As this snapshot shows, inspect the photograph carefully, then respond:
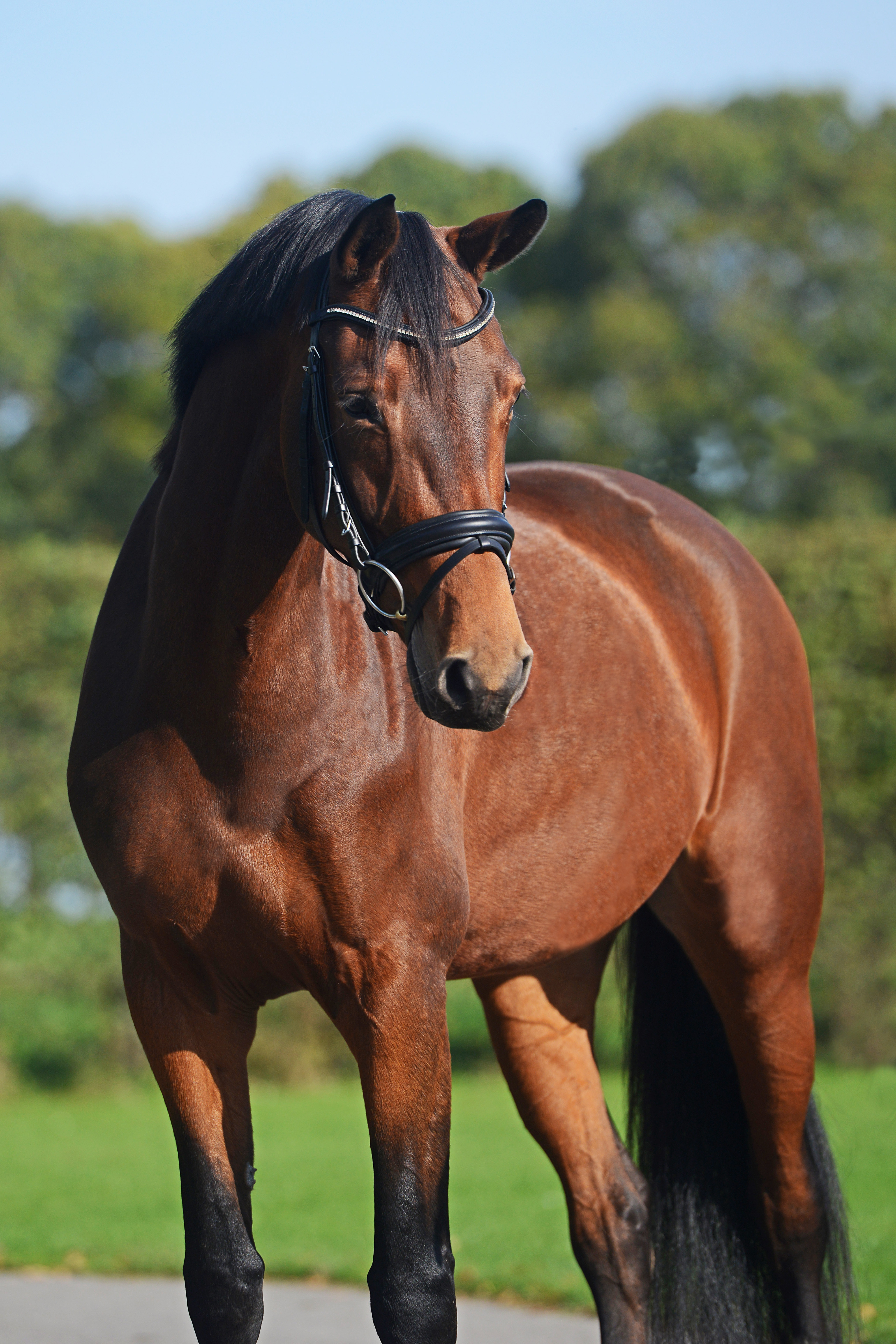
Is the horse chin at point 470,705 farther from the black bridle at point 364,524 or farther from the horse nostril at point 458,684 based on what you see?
the black bridle at point 364,524

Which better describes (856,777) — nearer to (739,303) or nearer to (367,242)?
(367,242)

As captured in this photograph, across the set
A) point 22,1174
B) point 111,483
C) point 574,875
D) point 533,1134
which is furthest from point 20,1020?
point 111,483

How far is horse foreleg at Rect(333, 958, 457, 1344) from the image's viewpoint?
8.18 ft

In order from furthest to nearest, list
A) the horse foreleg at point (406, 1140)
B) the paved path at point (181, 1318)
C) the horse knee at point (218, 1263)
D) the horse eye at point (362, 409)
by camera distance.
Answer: the paved path at point (181, 1318)
the horse knee at point (218, 1263)
the horse foreleg at point (406, 1140)
the horse eye at point (362, 409)

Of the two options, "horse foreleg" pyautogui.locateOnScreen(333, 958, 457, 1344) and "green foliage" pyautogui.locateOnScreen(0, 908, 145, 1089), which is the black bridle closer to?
"horse foreleg" pyautogui.locateOnScreen(333, 958, 457, 1344)

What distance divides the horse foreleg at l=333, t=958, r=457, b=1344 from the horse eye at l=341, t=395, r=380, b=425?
3.24ft

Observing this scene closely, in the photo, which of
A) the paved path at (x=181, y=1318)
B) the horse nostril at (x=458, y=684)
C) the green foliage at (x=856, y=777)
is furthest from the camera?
the green foliage at (x=856, y=777)

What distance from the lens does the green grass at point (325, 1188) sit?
5758 mm

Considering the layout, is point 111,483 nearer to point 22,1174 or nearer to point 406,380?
point 22,1174

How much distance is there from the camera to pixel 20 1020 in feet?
37.0

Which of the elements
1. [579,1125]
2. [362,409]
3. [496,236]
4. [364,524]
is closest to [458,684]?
[364,524]

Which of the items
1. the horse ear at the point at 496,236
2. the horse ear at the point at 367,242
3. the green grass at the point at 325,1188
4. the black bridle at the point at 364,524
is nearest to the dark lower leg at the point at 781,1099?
the green grass at the point at 325,1188

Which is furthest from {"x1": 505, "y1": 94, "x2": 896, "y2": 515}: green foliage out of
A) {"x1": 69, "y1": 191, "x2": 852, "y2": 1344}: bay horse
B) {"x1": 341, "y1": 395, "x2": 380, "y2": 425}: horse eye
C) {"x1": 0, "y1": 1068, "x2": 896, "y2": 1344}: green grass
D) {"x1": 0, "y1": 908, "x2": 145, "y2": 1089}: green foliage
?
{"x1": 341, "y1": 395, "x2": 380, "y2": 425}: horse eye

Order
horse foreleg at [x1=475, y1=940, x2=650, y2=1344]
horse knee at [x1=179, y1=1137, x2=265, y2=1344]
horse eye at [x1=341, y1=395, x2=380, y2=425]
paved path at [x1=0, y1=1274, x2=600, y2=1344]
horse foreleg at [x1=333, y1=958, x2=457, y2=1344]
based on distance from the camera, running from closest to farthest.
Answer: horse eye at [x1=341, y1=395, x2=380, y2=425] < horse foreleg at [x1=333, y1=958, x2=457, y2=1344] < horse knee at [x1=179, y1=1137, x2=265, y2=1344] < horse foreleg at [x1=475, y1=940, x2=650, y2=1344] < paved path at [x1=0, y1=1274, x2=600, y2=1344]
